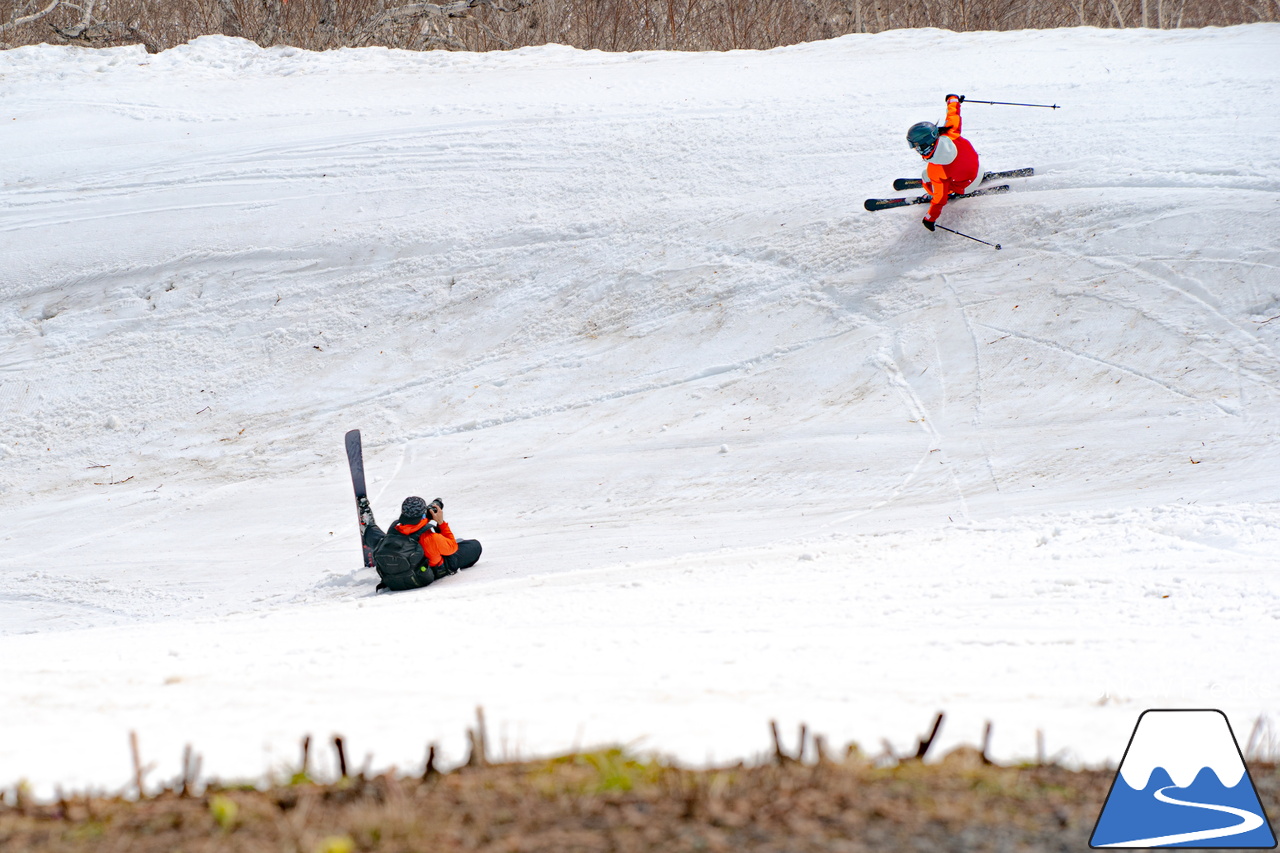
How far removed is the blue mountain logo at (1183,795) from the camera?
246cm

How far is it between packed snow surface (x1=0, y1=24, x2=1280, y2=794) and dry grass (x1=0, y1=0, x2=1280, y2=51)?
1461 millimetres

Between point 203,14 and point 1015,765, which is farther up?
point 203,14

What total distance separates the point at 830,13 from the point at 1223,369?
12.9m

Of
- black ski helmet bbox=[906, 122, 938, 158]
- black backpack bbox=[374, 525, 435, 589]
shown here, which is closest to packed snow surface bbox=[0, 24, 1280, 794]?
black backpack bbox=[374, 525, 435, 589]

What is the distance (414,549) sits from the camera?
8.05 m

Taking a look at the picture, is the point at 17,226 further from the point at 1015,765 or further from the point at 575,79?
the point at 1015,765

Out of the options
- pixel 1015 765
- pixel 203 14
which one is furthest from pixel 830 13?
pixel 1015 765

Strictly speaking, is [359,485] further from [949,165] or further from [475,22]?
[475,22]

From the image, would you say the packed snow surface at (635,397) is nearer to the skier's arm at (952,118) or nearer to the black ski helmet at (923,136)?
the skier's arm at (952,118)

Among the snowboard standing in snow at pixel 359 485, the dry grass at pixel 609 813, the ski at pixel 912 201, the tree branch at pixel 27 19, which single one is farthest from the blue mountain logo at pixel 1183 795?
the tree branch at pixel 27 19

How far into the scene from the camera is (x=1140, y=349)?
10.1 metres

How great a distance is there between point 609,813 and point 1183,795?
1.49m

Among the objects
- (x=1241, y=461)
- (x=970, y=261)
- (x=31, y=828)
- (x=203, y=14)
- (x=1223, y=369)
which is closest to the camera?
(x=31, y=828)

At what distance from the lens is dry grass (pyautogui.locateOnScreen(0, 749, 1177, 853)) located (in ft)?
7.74
